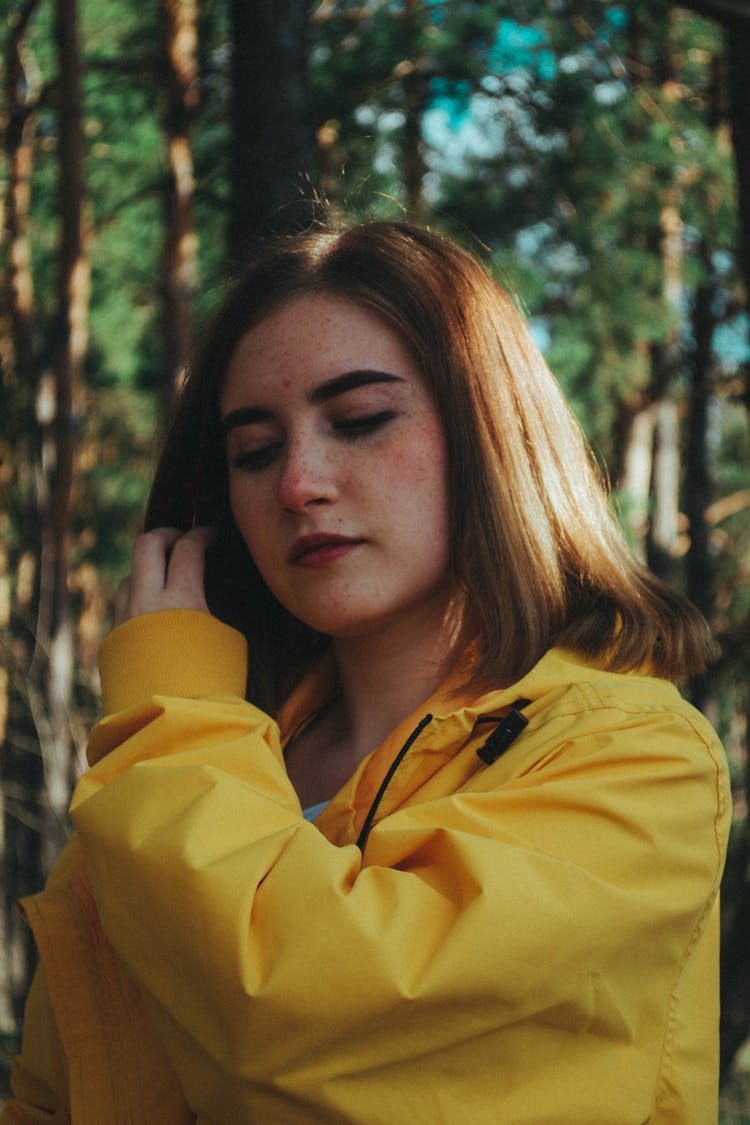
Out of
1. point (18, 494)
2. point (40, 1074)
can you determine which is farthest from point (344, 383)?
point (18, 494)

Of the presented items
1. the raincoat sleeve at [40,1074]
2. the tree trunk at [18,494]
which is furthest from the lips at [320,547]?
the tree trunk at [18,494]

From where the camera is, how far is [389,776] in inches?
61.5

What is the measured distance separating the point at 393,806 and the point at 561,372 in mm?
7239

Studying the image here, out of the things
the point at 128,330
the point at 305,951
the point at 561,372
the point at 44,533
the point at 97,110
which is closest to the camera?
the point at 305,951

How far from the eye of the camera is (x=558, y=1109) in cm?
128

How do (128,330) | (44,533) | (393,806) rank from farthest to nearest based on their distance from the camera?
(128,330) → (44,533) → (393,806)

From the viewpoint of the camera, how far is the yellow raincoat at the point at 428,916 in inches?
48.1

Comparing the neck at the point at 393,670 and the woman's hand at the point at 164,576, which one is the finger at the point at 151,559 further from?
the neck at the point at 393,670

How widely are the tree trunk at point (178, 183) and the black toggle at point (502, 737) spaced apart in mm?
5894

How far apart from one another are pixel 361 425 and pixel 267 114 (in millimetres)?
1405

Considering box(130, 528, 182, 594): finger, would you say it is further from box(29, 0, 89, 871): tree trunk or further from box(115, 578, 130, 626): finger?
box(29, 0, 89, 871): tree trunk

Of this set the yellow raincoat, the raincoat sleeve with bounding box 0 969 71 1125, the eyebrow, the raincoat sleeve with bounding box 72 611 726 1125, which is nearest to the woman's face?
the eyebrow

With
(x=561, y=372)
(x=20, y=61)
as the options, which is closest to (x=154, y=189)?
(x=20, y=61)

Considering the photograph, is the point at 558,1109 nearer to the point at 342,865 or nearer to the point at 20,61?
the point at 342,865
